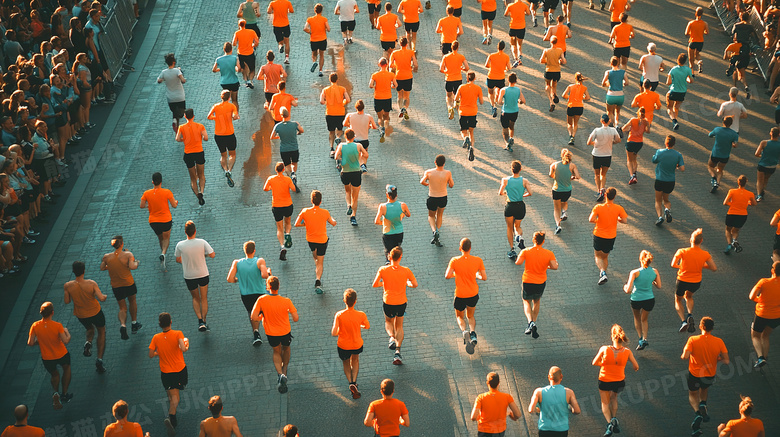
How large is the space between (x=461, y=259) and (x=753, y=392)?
465cm

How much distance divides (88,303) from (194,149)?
183 inches

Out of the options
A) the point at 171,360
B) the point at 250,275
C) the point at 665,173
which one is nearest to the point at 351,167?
the point at 250,275

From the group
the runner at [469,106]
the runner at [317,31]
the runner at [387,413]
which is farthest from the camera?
the runner at [317,31]

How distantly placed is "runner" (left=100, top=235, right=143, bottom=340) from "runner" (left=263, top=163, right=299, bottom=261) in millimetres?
2751

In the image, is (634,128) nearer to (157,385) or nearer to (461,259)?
(461,259)

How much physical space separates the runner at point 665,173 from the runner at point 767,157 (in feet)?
5.76

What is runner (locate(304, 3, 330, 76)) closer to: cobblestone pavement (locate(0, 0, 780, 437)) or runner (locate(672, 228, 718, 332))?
cobblestone pavement (locate(0, 0, 780, 437))

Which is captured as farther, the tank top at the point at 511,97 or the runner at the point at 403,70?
the runner at the point at 403,70

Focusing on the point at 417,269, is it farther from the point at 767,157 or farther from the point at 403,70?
the point at 767,157

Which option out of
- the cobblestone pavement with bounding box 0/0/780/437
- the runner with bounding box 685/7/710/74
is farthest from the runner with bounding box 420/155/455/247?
the runner with bounding box 685/7/710/74

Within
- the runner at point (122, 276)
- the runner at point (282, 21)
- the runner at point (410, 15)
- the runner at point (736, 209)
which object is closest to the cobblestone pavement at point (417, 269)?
the runner at point (736, 209)

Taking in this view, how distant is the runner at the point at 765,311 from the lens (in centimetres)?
1134

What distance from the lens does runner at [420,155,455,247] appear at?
1391cm

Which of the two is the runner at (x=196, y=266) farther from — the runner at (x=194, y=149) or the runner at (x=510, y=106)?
the runner at (x=510, y=106)
